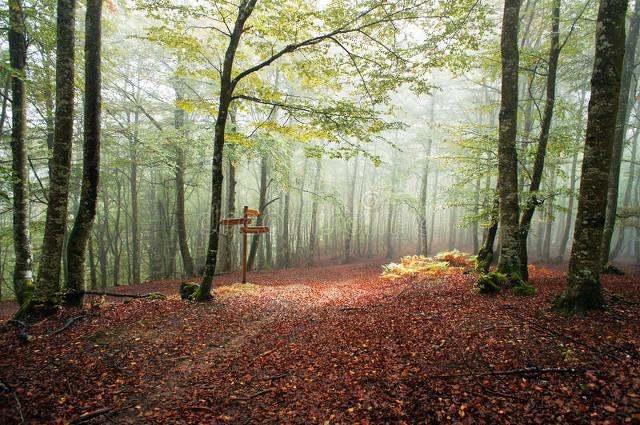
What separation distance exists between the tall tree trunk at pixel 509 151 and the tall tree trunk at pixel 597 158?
2403 mm

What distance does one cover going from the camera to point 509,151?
734 cm

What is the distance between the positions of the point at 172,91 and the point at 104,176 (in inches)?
259

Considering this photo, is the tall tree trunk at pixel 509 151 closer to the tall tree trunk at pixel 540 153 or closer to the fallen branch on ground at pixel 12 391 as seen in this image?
the tall tree trunk at pixel 540 153

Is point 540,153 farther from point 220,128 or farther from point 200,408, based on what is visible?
point 200,408

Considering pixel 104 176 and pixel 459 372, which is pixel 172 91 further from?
pixel 459 372

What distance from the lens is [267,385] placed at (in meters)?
4.03

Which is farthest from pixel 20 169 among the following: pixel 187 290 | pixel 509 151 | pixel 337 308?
pixel 509 151

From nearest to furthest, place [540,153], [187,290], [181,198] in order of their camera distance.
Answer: [187,290] → [540,153] → [181,198]

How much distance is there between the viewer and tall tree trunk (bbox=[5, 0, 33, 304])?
7555mm

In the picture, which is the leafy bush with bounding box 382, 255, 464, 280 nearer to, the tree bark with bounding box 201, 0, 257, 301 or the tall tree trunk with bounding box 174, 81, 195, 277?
the tree bark with bounding box 201, 0, 257, 301

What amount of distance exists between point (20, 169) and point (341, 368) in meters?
10.00

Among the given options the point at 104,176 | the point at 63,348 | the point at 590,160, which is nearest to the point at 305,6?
the point at 590,160

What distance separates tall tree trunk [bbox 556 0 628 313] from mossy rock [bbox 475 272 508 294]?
1.76 metres

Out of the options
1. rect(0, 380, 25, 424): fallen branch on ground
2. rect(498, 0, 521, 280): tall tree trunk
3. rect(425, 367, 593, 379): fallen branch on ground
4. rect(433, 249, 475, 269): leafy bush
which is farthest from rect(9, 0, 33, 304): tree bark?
rect(433, 249, 475, 269): leafy bush
